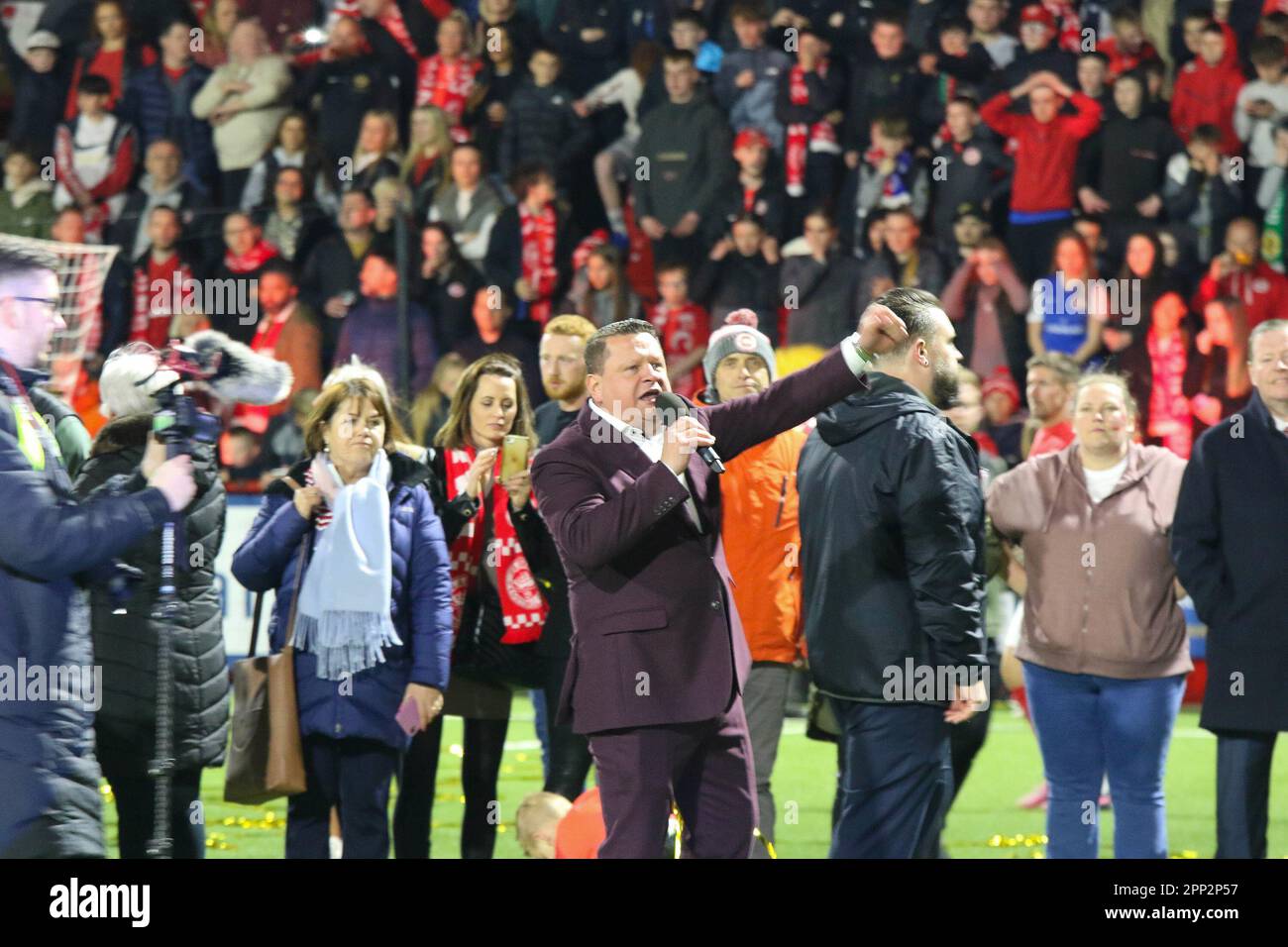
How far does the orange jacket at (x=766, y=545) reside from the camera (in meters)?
6.70

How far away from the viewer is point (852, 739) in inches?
227

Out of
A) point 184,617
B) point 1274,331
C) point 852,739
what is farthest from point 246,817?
point 1274,331

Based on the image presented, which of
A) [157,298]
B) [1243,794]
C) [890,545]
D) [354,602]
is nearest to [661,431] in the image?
[890,545]

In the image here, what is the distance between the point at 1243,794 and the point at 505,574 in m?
2.64

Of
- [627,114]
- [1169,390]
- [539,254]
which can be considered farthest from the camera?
[627,114]

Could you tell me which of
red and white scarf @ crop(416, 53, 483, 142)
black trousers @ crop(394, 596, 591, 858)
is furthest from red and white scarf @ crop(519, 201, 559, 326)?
black trousers @ crop(394, 596, 591, 858)

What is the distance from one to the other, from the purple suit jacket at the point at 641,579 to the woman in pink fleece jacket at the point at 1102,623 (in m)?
1.59

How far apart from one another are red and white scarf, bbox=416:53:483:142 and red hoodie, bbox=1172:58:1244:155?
523 cm

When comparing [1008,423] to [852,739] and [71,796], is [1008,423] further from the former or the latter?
[71,796]

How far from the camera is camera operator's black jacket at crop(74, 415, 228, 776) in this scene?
19.1 feet

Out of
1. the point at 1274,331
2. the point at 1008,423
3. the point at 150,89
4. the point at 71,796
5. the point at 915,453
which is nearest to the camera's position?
the point at 71,796

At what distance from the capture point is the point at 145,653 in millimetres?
5844

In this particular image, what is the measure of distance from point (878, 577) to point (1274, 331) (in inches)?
66.4

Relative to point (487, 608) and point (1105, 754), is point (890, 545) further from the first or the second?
point (487, 608)
